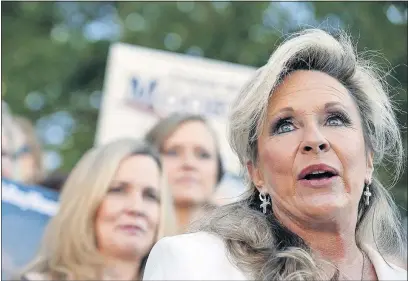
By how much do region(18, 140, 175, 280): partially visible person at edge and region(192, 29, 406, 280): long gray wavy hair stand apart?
1.90 metres

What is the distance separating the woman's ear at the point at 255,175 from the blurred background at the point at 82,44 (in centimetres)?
428

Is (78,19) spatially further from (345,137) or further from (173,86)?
(345,137)

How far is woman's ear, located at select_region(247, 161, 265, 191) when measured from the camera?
6.63 ft

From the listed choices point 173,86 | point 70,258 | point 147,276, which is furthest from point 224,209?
point 173,86

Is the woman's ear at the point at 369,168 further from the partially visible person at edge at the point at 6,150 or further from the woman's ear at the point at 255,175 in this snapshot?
the partially visible person at edge at the point at 6,150

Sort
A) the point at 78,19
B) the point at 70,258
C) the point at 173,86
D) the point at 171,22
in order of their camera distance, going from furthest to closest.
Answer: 1. the point at 78,19
2. the point at 171,22
3. the point at 173,86
4. the point at 70,258

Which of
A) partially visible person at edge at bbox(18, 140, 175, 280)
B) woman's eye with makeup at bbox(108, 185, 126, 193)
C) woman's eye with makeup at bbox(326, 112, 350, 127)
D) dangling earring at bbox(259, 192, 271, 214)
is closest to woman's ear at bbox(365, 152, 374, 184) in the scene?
woman's eye with makeup at bbox(326, 112, 350, 127)

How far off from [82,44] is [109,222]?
3.53 m

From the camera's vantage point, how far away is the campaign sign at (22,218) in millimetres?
4059

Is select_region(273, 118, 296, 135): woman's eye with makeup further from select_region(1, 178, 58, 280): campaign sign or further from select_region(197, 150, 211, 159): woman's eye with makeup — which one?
select_region(197, 150, 211, 159): woman's eye with makeup

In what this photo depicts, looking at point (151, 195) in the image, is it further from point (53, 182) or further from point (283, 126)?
point (283, 126)

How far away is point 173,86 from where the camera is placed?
190 inches

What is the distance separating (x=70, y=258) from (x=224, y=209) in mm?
2040

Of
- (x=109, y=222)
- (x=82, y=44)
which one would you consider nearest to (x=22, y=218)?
(x=109, y=222)
